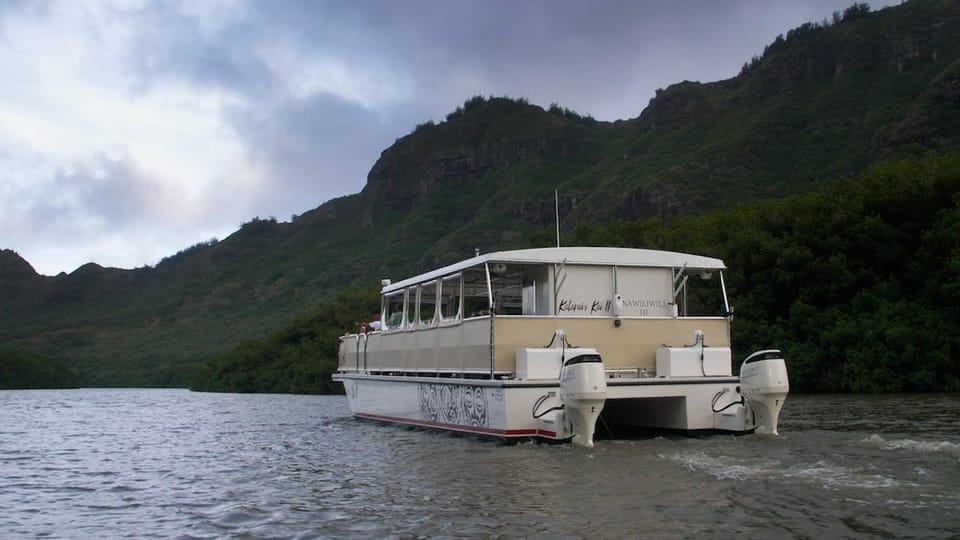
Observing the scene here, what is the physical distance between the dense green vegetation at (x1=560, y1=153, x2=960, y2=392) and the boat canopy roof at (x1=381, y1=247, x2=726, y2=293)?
60.3 feet

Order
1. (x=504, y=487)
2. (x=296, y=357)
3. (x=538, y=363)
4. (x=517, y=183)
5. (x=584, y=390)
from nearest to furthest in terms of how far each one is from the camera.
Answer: (x=504, y=487) < (x=584, y=390) < (x=538, y=363) < (x=296, y=357) < (x=517, y=183)

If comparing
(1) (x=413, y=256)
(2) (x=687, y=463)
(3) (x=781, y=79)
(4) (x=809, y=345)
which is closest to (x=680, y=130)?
(3) (x=781, y=79)

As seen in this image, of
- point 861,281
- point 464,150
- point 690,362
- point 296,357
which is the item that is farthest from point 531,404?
point 464,150

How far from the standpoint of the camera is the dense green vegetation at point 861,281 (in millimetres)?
31484

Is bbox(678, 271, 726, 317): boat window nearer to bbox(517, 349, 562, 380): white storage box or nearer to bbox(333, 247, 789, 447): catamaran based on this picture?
bbox(333, 247, 789, 447): catamaran

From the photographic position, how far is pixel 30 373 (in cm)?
8662

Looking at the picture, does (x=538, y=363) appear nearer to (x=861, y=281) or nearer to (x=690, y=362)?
(x=690, y=362)

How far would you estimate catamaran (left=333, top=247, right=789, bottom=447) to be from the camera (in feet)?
46.6

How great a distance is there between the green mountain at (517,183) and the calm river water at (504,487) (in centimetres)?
4333

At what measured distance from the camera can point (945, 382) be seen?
30422 millimetres

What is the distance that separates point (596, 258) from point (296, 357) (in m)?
Answer: 59.7

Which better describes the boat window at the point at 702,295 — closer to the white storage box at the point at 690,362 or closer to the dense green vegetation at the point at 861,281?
the dense green vegetation at the point at 861,281

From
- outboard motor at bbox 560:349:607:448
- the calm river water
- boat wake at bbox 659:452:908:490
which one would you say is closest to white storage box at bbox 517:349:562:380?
outboard motor at bbox 560:349:607:448

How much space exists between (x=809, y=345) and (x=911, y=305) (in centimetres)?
398
